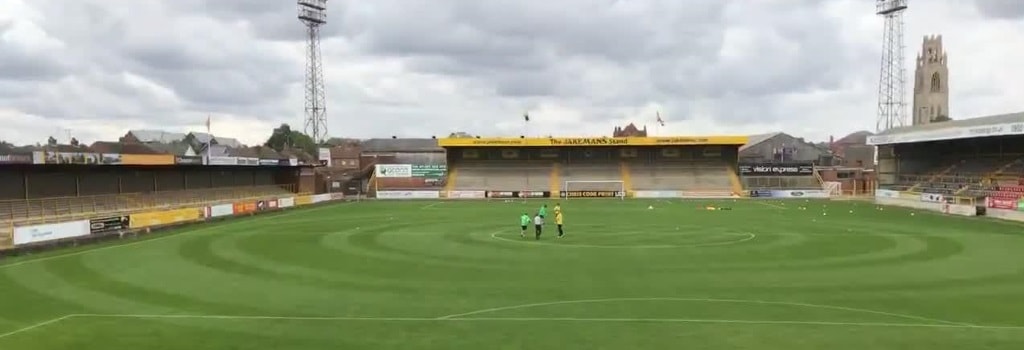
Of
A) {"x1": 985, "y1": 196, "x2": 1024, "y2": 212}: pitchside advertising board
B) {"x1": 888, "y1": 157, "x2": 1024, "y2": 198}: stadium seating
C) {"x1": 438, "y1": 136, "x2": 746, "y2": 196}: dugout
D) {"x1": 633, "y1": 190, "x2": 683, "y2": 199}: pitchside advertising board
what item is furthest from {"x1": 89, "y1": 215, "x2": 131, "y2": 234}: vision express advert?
{"x1": 888, "y1": 157, "x2": 1024, "y2": 198}: stadium seating

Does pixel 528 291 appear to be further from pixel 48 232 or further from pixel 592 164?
pixel 592 164

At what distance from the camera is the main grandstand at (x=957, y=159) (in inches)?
1975

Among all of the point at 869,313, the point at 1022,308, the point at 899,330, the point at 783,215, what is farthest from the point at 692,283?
the point at 783,215

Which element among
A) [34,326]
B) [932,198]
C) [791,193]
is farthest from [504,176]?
[34,326]

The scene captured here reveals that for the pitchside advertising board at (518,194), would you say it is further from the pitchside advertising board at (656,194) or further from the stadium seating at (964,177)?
the stadium seating at (964,177)

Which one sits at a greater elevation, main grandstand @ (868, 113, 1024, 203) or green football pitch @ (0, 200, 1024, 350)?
main grandstand @ (868, 113, 1024, 203)

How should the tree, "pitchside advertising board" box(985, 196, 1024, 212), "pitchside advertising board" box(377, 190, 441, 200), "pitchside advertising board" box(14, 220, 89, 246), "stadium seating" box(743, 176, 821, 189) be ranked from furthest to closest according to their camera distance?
the tree, "stadium seating" box(743, 176, 821, 189), "pitchside advertising board" box(377, 190, 441, 200), "pitchside advertising board" box(985, 196, 1024, 212), "pitchside advertising board" box(14, 220, 89, 246)

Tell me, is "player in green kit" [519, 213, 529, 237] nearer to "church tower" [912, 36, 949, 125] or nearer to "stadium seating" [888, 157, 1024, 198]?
"stadium seating" [888, 157, 1024, 198]

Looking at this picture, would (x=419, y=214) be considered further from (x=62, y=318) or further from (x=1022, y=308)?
(x=1022, y=308)

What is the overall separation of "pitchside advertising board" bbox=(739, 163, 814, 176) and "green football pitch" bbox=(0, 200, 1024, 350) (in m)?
43.8

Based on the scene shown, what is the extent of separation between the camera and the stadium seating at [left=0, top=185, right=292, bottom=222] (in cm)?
4016

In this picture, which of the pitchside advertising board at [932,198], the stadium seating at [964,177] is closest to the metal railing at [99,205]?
the pitchside advertising board at [932,198]

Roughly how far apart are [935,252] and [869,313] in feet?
45.7

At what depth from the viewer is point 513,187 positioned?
261 feet
